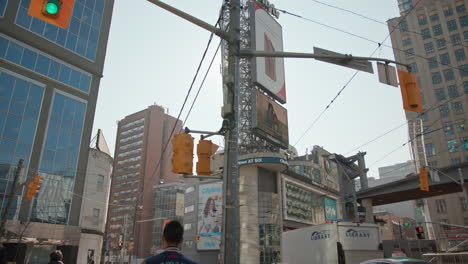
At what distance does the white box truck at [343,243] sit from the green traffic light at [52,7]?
15179 mm

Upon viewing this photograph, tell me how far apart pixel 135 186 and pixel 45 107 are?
87.5 metres

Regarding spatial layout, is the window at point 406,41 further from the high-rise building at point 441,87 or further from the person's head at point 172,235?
A: the person's head at point 172,235

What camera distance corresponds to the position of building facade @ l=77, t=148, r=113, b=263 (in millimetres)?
44406

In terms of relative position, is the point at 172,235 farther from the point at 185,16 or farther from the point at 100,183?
the point at 100,183

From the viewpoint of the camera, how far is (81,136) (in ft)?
145

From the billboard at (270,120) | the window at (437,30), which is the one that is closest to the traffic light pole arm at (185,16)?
the billboard at (270,120)

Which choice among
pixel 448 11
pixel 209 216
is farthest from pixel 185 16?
pixel 448 11

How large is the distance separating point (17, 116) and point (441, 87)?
83.0m

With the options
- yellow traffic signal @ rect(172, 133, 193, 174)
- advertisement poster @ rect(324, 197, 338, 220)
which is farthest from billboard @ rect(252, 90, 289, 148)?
yellow traffic signal @ rect(172, 133, 193, 174)

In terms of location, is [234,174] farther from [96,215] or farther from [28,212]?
[96,215]

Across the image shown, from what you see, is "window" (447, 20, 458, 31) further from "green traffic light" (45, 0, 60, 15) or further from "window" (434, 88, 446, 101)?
"green traffic light" (45, 0, 60, 15)

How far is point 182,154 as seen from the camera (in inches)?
352

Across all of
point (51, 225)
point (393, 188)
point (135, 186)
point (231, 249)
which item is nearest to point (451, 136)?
point (393, 188)

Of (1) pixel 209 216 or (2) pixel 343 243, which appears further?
(1) pixel 209 216
